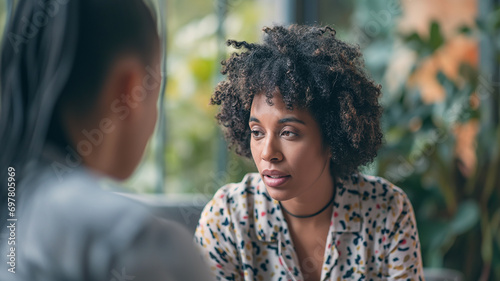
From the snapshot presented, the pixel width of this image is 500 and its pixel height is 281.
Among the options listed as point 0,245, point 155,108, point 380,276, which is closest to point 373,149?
point 380,276

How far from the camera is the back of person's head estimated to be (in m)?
0.68

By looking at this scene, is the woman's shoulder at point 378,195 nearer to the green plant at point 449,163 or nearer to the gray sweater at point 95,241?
the gray sweater at point 95,241

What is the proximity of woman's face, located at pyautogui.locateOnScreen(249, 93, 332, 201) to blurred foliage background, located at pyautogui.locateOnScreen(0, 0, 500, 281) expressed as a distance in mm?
953

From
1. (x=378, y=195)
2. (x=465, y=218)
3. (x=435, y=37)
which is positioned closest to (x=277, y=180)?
(x=378, y=195)

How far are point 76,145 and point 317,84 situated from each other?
634 mm

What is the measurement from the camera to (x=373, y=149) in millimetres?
1323

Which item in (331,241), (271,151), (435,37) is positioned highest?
(435,37)

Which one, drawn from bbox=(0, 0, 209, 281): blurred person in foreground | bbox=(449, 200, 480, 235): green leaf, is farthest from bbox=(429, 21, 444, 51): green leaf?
bbox=(0, 0, 209, 281): blurred person in foreground

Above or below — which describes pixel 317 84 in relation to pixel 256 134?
above

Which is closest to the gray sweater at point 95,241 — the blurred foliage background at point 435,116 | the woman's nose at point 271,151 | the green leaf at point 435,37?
the woman's nose at point 271,151

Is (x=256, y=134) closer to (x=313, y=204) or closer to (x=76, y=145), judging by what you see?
(x=313, y=204)

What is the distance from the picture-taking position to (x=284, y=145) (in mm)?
1231

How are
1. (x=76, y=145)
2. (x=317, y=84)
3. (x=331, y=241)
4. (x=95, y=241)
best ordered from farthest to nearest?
(x=331, y=241), (x=317, y=84), (x=76, y=145), (x=95, y=241)

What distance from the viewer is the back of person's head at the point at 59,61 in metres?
0.68
